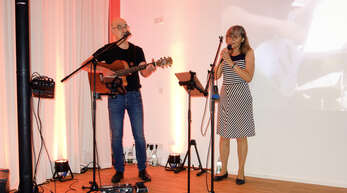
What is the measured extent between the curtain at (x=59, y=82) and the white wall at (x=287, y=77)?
1.24 metres

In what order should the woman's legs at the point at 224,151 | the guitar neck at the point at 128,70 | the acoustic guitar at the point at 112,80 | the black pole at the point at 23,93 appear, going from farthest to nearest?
the woman's legs at the point at 224,151
the guitar neck at the point at 128,70
the acoustic guitar at the point at 112,80
the black pole at the point at 23,93

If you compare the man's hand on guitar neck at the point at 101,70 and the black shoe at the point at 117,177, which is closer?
Answer: the man's hand on guitar neck at the point at 101,70

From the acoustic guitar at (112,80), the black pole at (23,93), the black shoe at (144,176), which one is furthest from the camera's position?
the black shoe at (144,176)

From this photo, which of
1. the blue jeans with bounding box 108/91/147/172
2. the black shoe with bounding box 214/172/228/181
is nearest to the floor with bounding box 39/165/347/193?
the black shoe with bounding box 214/172/228/181

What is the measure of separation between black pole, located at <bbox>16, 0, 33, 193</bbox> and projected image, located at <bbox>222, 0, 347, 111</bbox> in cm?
252

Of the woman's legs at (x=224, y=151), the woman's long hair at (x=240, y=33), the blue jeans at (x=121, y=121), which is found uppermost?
the woman's long hair at (x=240, y=33)

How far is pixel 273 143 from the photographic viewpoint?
3301mm

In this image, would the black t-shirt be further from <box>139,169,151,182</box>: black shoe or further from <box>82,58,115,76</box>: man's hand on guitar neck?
<box>139,169,151,182</box>: black shoe

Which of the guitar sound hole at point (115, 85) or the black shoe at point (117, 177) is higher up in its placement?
the guitar sound hole at point (115, 85)

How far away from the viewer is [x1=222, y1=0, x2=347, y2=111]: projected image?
9.83ft

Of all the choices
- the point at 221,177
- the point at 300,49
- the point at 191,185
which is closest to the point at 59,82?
the point at 191,185

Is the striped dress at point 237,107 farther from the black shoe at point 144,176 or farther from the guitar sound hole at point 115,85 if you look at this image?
the guitar sound hole at point 115,85

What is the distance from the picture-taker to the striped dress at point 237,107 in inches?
120

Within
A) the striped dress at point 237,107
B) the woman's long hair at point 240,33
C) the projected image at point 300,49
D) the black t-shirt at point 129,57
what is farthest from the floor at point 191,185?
the woman's long hair at point 240,33
